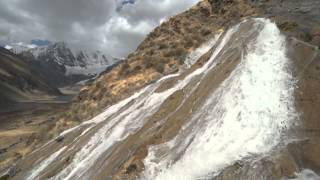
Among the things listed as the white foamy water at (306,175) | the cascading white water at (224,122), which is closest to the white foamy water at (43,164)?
the cascading white water at (224,122)

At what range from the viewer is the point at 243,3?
168 ft

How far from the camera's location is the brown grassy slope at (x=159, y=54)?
45844 mm

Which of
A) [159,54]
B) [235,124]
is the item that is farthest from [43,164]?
[235,124]

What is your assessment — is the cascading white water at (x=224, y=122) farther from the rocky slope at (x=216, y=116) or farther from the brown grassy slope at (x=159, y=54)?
the brown grassy slope at (x=159, y=54)

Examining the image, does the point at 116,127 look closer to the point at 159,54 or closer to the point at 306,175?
the point at 159,54

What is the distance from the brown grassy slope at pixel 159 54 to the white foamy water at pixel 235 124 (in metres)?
14.7

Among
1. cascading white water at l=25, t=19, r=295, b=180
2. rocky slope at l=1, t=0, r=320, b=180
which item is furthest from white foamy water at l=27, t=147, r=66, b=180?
cascading white water at l=25, t=19, r=295, b=180

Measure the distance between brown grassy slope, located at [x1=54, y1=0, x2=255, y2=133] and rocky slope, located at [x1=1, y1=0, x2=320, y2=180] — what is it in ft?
0.88

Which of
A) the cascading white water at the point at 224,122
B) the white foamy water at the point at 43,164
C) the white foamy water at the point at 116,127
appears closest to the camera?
the cascading white water at the point at 224,122

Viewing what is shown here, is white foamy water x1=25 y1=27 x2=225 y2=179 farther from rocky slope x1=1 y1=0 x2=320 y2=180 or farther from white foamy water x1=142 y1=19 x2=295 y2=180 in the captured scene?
white foamy water x1=142 y1=19 x2=295 y2=180

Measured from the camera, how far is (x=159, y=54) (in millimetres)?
48094

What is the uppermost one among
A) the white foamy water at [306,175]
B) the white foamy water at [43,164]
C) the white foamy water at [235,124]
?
the white foamy water at [235,124]

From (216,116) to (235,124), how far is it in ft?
5.89

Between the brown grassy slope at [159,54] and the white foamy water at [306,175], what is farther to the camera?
the brown grassy slope at [159,54]
